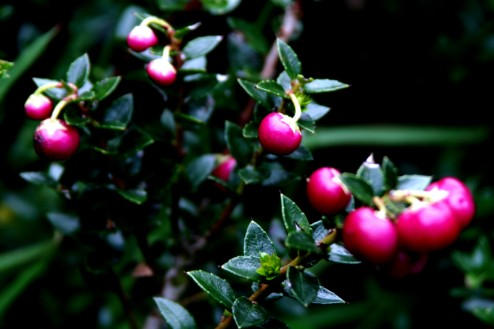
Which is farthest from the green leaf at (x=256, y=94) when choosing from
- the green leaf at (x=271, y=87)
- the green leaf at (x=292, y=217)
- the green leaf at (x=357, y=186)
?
the green leaf at (x=357, y=186)

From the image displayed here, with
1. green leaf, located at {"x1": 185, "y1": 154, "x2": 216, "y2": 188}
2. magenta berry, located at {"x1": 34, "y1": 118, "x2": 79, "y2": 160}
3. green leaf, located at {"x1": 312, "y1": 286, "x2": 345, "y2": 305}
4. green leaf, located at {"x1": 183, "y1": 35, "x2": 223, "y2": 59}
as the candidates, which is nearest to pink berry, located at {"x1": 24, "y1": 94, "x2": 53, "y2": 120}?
magenta berry, located at {"x1": 34, "y1": 118, "x2": 79, "y2": 160}

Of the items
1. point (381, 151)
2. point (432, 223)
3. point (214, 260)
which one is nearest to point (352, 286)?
point (381, 151)

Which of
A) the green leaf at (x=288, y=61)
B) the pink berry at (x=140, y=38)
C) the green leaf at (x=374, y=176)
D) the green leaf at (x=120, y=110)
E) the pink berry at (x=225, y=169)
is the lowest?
the pink berry at (x=225, y=169)

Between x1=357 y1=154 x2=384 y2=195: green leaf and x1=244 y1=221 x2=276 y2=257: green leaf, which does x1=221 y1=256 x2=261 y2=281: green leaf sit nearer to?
x1=244 y1=221 x2=276 y2=257: green leaf

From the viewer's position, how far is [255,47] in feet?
4.59

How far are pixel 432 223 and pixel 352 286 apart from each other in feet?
4.50

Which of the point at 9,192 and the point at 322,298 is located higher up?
the point at 322,298

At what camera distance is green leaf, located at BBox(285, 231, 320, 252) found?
29.5 inches

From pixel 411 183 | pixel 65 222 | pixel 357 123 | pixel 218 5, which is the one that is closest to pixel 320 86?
pixel 411 183

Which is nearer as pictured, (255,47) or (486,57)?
(255,47)

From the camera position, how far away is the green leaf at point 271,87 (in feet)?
2.84

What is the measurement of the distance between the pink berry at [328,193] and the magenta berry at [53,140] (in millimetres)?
366

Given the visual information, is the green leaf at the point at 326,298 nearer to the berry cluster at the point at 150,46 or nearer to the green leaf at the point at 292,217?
the green leaf at the point at 292,217

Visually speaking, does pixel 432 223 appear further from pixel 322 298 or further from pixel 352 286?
pixel 352 286
